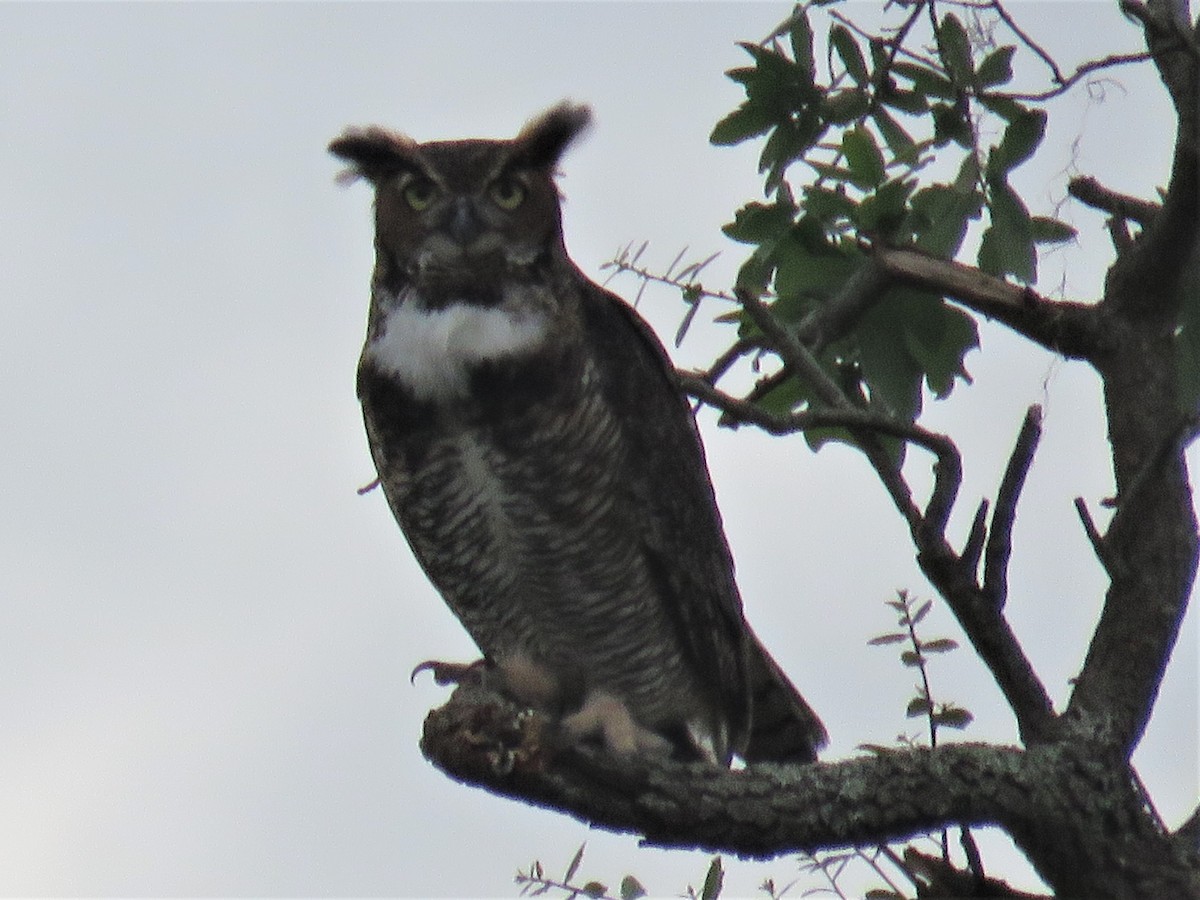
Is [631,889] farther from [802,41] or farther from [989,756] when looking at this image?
[802,41]

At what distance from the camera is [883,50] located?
3402 millimetres

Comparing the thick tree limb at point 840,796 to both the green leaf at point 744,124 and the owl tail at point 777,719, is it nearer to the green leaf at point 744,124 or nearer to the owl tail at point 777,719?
the green leaf at point 744,124

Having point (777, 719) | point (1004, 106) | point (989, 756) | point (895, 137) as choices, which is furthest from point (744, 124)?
point (777, 719)

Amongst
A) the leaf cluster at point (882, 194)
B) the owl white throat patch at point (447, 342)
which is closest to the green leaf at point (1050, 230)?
the leaf cluster at point (882, 194)

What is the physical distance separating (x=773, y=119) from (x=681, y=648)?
144 centimetres

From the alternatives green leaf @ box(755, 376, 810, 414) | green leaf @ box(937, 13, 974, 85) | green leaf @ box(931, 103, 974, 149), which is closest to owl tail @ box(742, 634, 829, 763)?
green leaf @ box(755, 376, 810, 414)

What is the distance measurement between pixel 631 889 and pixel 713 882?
0.70 feet

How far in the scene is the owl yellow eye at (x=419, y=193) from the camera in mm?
4023

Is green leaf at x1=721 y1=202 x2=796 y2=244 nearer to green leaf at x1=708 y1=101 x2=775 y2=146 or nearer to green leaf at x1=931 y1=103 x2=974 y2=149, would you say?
green leaf at x1=708 y1=101 x2=775 y2=146

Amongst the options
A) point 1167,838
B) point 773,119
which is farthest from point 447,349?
point 1167,838

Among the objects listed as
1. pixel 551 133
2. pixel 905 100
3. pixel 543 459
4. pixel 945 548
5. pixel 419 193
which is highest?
pixel 551 133

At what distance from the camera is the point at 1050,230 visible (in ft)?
11.2

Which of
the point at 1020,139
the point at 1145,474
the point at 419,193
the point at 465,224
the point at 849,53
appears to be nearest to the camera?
the point at 1145,474

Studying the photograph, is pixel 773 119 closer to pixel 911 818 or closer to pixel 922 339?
pixel 922 339
